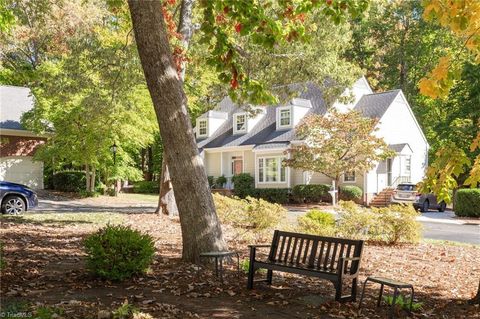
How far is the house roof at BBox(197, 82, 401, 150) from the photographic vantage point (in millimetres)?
33125

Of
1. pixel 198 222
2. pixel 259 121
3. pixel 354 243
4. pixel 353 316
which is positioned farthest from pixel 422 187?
pixel 259 121

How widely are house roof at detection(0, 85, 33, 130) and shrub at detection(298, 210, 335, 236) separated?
26.1m

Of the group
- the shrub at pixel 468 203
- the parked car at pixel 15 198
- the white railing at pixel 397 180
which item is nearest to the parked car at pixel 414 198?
the shrub at pixel 468 203

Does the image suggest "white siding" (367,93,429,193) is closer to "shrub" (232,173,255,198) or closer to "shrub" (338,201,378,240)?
"shrub" (232,173,255,198)

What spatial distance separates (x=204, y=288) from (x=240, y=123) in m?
31.5

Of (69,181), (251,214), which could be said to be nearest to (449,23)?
(251,214)

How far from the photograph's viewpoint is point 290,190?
31.8 metres

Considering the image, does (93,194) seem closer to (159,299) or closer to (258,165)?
(258,165)

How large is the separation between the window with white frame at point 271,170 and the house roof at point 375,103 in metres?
6.22

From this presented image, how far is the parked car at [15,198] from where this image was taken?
54.6ft

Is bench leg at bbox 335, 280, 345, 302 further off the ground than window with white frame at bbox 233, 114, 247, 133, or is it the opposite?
window with white frame at bbox 233, 114, 247, 133

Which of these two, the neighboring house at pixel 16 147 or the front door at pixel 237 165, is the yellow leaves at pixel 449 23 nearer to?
the neighboring house at pixel 16 147

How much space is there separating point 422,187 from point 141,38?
16.0ft

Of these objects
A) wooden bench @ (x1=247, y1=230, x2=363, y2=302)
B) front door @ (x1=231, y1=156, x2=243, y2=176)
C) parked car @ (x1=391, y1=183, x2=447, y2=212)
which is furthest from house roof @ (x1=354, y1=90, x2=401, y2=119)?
wooden bench @ (x1=247, y1=230, x2=363, y2=302)
